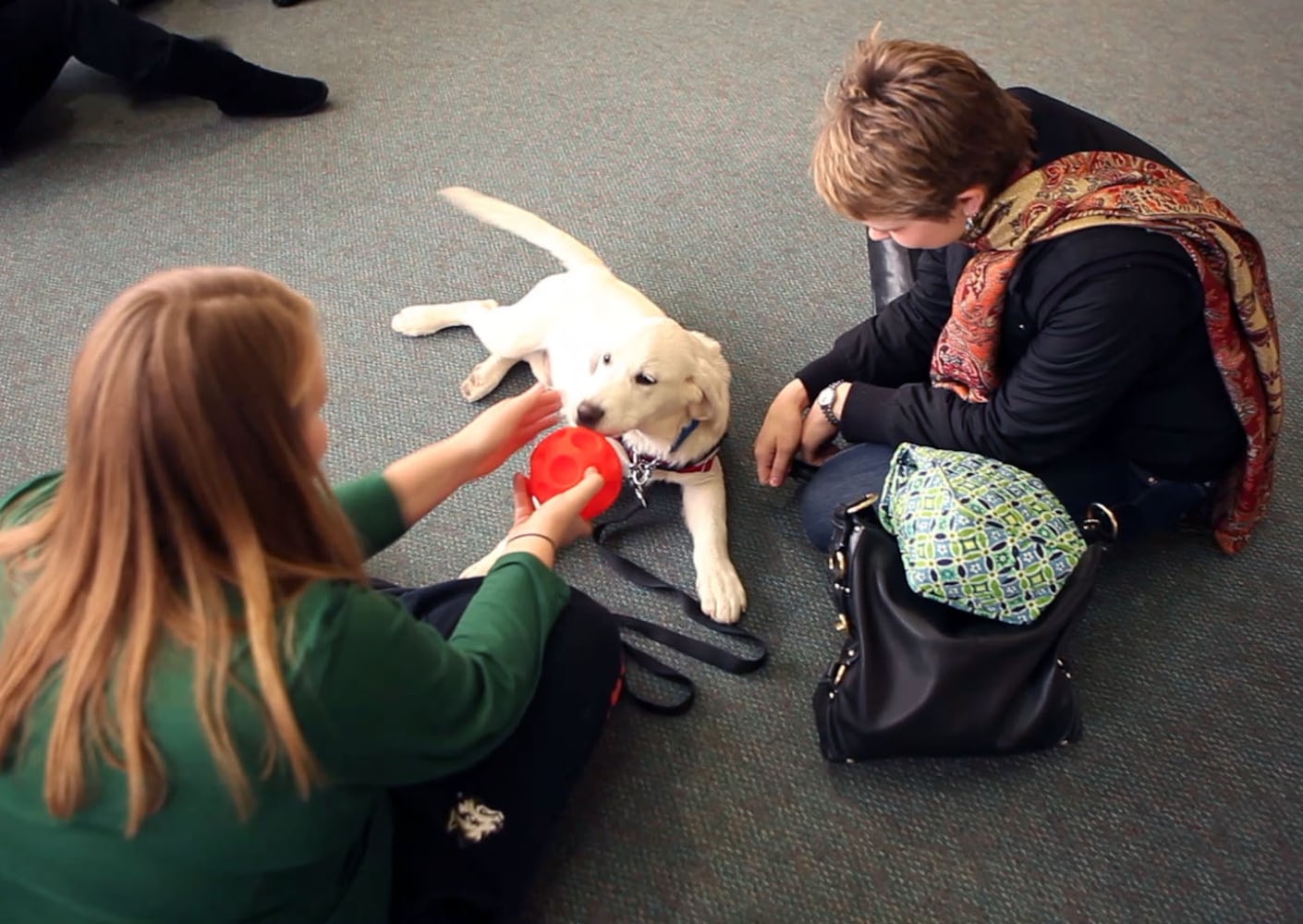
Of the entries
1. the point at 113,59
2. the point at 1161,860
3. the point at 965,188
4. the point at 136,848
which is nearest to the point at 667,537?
the point at 965,188

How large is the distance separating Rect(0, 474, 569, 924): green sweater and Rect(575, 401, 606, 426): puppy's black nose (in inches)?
21.7

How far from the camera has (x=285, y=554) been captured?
0.84m

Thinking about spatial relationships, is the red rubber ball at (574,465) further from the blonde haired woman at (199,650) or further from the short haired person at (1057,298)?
the blonde haired woman at (199,650)

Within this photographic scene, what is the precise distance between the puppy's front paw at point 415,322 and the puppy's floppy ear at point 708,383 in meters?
0.64

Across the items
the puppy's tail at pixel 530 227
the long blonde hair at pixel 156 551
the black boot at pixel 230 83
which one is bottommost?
the black boot at pixel 230 83

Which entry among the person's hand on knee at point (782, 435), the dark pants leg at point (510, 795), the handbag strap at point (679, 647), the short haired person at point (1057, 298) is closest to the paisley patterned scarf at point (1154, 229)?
the short haired person at point (1057, 298)

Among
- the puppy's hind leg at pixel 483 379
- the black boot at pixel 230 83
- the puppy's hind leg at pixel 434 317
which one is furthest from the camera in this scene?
the black boot at pixel 230 83

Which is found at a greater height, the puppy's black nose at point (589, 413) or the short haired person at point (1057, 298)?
the short haired person at point (1057, 298)

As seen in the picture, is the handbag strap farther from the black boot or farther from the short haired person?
the black boot

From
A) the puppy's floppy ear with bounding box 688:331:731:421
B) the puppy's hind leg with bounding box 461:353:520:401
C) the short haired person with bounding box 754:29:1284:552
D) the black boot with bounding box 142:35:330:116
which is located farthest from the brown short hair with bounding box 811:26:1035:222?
the black boot with bounding box 142:35:330:116

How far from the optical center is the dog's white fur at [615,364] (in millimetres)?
1503

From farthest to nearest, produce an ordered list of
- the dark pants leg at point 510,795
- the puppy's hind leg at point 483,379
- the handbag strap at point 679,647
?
the puppy's hind leg at point 483,379
the handbag strap at point 679,647
the dark pants leg at point 510,795

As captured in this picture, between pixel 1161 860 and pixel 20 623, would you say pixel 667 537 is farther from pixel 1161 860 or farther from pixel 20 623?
pixel 20 623

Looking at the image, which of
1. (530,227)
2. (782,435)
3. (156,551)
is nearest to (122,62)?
(530,227)
